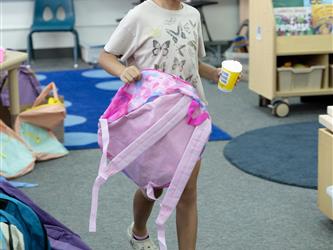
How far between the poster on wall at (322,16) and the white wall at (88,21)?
2851 millimetres

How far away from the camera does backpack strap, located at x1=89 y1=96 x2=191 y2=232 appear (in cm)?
172

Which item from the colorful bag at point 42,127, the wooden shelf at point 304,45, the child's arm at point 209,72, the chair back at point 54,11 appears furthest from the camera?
the chair back at point 54,11

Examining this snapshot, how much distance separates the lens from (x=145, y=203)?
6.73 ft

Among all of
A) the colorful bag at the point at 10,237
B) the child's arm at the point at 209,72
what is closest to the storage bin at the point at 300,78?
the child's arm at the point at 209,72

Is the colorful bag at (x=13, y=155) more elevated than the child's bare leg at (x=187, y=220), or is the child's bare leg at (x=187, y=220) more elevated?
the child's bare leg at (x=187, y=220)

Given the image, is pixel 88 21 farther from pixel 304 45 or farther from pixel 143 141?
pixel 143 141

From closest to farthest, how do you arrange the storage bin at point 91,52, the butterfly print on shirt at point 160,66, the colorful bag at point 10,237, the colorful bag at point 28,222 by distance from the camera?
1. the colorful bag at point 10,237
2. the colorful bag at point 28,222
3. the butterfly print on shirt at point 160,66
4. the storage bin at point 91,52

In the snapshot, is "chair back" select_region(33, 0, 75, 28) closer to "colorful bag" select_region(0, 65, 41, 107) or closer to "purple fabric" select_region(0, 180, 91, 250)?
"colorful bag" select_region(0, 65, 41, 107)

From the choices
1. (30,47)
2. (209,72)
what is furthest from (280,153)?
(30,47)

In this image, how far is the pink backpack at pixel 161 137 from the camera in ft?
5.66

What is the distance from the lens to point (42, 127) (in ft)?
11.0

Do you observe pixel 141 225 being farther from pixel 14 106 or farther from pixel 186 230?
pixel 14 106

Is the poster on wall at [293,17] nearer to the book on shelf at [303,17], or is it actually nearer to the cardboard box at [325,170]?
the book on shelf at [303,17]

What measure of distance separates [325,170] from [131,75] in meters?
0.93
